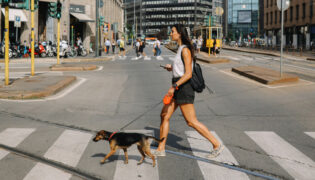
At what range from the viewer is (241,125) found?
25.7 feet

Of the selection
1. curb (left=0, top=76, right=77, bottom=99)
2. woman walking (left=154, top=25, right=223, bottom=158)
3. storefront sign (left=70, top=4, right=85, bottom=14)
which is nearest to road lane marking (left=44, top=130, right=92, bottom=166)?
woman walking (left=154, top=25, right=223, bottom=158)

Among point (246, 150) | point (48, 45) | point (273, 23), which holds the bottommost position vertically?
point (246, 150)

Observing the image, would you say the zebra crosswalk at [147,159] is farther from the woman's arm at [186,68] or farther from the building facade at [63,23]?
the building facade at [63,23]

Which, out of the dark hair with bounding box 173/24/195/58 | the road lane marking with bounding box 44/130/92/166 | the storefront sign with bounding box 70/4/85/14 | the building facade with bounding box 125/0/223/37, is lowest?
the road lane marking with bounding box 44/130/92/166

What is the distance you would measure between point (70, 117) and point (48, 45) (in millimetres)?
27482

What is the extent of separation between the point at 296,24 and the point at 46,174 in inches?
2417

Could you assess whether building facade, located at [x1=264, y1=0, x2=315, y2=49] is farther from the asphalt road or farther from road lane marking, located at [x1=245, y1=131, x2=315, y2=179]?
road lane marking, located at [x1=245, y1=131, x2=315, y2=179]

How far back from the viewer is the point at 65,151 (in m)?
→ 5.85

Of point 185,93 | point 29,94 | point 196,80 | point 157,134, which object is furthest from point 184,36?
point 29,94

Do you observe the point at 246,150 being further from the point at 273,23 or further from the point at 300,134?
the point at 273,23

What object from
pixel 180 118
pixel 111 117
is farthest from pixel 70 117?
pixel 180 118

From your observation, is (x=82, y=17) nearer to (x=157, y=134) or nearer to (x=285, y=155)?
(x=157, y=134)

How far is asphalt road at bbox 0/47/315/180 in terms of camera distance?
4.93 meters

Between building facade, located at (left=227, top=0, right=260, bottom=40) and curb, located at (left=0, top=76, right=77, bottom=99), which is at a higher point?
building facade, located at (left=227, top=0, right=260, bottom=40)
